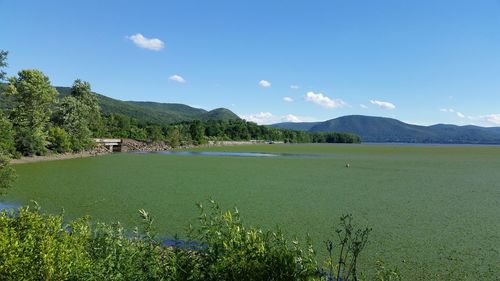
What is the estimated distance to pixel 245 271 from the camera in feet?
16.5

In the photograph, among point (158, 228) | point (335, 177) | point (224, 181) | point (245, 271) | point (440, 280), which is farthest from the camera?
point (335, 177)

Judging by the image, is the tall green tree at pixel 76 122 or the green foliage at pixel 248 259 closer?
the green foliage at pixel 248 259

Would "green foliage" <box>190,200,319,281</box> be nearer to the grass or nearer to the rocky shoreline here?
the grass

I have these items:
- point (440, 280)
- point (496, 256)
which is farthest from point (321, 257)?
point (496, 256)

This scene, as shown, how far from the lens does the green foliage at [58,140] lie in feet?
147

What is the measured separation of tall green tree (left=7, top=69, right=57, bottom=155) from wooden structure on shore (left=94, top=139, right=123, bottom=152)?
58.5 feet

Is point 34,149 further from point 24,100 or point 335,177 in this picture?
point 335,177

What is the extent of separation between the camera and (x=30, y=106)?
4100cm

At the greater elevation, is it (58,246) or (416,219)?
(58,246)

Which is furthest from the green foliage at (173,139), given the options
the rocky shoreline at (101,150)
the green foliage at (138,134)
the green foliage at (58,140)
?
the green foliage at (58,140)

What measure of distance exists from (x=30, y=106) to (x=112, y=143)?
24.5 meters

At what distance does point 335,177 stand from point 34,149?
2985cm

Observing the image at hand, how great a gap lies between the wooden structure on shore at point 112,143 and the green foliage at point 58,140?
13007 mm

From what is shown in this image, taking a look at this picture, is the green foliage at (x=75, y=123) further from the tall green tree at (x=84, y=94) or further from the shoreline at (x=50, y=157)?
the tall green tree at (x=84, y=94)
